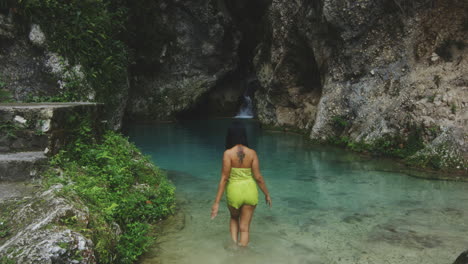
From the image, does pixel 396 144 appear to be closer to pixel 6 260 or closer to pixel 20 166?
pixel 20 166

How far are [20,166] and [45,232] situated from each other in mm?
1908

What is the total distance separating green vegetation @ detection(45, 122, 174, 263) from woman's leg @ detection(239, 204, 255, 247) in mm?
1182

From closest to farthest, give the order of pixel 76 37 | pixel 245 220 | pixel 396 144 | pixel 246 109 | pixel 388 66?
pixel 245 220
pixel 76 37
pixel 396 144
pixel 388 66
pixel 246 109

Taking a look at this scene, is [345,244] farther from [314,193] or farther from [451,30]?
[451,30]

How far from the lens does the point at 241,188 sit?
4473mm

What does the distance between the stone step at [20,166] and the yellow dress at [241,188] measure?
2.52 meters

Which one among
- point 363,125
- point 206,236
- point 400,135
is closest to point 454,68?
point 400,135

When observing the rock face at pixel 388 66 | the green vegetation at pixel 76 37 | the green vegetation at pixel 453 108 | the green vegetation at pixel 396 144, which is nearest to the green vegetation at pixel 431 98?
the rock face at pixel 388 66

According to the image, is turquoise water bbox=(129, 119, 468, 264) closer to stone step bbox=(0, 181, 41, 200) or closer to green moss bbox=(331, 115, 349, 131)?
stone step bbox=(0, 181, 41, 200)

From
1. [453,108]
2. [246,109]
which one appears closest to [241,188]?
[453,108]

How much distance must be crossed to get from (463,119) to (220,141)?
30.2ft

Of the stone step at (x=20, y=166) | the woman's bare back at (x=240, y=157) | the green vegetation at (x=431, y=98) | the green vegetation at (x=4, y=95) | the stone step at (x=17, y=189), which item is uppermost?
the green vegetation at (x=431, y=98)

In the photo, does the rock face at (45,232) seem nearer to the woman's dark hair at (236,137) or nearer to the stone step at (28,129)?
the stone step at (28,129)

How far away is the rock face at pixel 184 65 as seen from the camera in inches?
989
